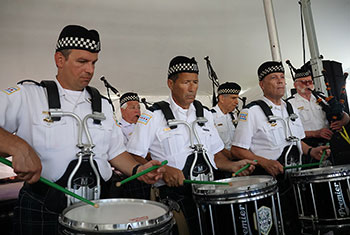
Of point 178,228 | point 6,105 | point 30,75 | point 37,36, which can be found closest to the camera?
point 6,105

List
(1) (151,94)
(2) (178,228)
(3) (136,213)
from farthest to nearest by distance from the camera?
(1) (151,94)
(2) (178,228)
(3) (136,213)

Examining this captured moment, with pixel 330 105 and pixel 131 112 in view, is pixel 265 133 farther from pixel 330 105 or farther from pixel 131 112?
pixel 131 112

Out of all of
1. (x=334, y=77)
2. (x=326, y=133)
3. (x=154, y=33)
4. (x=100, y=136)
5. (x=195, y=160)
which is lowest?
(x=195, y=160)

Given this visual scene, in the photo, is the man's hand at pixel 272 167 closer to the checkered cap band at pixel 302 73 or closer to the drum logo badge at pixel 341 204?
the drum logo badge at pixel 341 204

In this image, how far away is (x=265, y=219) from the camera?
156 cm

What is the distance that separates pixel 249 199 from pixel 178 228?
1.93ft

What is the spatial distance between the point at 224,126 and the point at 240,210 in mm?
2989

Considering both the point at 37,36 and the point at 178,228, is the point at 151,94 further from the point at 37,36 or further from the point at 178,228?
the point at 178,228

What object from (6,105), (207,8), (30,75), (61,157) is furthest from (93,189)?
(30,75)

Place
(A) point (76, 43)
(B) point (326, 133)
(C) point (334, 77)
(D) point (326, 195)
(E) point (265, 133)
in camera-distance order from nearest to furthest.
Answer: (A) point (76, 43) → (D) point (326, 195) → (E) point (265, 133) → (B) point (326, 133) → (C) point (334, 77)

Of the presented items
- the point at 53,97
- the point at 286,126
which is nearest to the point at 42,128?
the point at 53,97

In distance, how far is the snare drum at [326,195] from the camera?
1.92m

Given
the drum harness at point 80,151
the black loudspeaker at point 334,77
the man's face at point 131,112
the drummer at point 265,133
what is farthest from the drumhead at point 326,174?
the man's face at point 131,112

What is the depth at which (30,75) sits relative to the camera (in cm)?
623
